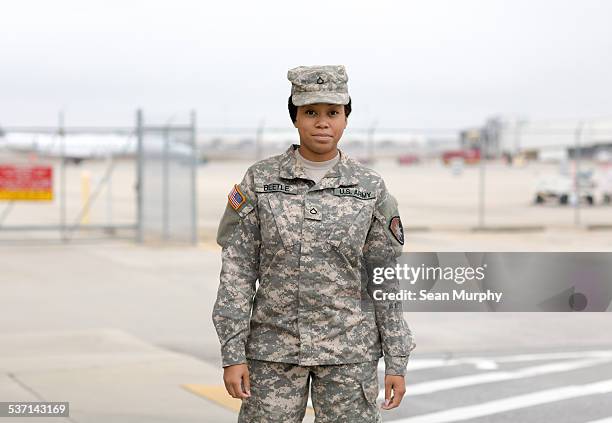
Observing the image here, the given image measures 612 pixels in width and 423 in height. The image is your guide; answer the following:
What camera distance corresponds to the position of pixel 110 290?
12289 mm

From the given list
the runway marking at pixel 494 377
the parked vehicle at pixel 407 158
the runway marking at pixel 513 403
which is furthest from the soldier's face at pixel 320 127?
the parked vehicle at pixel 407 158

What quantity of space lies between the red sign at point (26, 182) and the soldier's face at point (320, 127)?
48.6ft

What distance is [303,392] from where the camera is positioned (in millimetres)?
3592

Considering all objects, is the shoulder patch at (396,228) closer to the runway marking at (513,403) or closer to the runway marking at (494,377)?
the runway marking at (513,403)

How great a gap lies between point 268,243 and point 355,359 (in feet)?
1.48

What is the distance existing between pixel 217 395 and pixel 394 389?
345 centimetres

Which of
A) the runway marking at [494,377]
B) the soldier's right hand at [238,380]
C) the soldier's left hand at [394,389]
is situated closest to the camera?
the soldier's right hand at [238,380]

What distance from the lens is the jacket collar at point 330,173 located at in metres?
3.54

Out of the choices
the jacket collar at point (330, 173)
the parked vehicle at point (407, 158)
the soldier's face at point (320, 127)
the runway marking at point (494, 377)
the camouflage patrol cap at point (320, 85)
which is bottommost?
the parked vehicle at point (407, 158)

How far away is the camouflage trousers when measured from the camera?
11.6 ft

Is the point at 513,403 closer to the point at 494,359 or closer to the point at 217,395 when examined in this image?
the point at 494,359

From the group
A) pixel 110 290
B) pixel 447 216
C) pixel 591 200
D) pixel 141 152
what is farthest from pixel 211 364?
pixel 591 200

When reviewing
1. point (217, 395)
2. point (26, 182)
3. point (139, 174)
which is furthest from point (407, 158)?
point (217, 395)

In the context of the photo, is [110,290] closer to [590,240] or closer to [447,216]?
[590,240]
